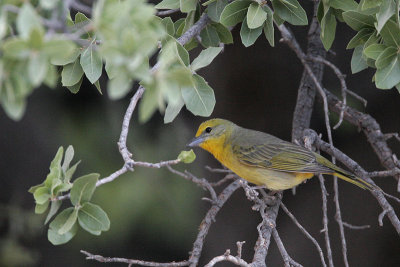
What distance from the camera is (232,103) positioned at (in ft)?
16.3

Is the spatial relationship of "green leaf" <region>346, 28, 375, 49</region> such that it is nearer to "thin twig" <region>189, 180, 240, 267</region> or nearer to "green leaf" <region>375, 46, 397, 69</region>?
"green leaf" <region>375, 46, 397, 69</region>

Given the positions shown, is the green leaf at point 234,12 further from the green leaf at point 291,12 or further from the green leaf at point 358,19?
the green leaf at point 358,19

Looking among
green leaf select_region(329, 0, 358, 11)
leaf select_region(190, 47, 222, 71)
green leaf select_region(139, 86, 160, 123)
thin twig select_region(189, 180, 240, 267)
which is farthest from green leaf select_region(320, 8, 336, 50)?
green leaf select_region(139, 86, 160, 123)

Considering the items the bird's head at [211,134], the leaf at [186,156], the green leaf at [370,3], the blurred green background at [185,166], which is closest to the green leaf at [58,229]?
the leaf at [186,156]

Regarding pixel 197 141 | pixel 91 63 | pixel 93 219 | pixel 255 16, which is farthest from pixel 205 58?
pixel 197 141

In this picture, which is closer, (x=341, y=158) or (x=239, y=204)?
(x=341, y=158)

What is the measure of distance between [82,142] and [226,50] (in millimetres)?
1451

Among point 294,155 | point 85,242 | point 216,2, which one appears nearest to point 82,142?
point 85,242

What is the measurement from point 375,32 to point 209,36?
2.96 ft

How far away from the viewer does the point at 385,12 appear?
8.09 ft

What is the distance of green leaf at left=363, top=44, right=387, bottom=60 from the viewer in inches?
104

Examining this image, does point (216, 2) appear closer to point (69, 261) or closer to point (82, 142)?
point (82, 142)

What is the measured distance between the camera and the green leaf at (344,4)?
2.84 meters

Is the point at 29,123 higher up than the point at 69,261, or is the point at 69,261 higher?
the point at 29,123
